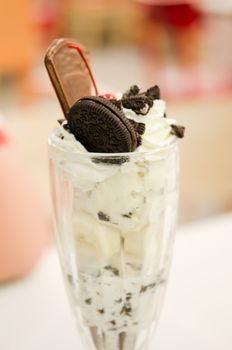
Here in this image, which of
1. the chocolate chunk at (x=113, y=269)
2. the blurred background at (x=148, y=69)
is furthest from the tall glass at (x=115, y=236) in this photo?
the blurred background at (x=148, y=69)

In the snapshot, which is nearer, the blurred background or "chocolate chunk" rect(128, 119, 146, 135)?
"chocolate chunk" rect(128, 119, 146, 135)

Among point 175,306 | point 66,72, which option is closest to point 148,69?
point 175,306

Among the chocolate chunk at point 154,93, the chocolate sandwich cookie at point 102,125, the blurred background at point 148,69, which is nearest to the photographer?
the chocolate sandwich cookie at point 102,125

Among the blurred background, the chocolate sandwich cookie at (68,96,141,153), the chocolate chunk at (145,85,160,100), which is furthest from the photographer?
the blurred background

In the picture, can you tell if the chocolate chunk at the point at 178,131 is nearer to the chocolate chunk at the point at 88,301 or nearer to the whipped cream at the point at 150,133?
the whipped cream at the point at 150,133

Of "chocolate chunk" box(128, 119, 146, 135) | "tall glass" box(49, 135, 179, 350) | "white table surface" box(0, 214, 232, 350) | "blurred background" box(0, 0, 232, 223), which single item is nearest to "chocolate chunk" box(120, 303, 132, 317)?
"tall glass" box(49, 135, 179, 350)

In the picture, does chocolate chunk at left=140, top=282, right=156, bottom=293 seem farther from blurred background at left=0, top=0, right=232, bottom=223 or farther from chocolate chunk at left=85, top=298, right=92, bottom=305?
blurred background at left=0, top=0, right=232, bottom=223

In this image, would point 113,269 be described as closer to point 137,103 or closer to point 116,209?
point 116,209
